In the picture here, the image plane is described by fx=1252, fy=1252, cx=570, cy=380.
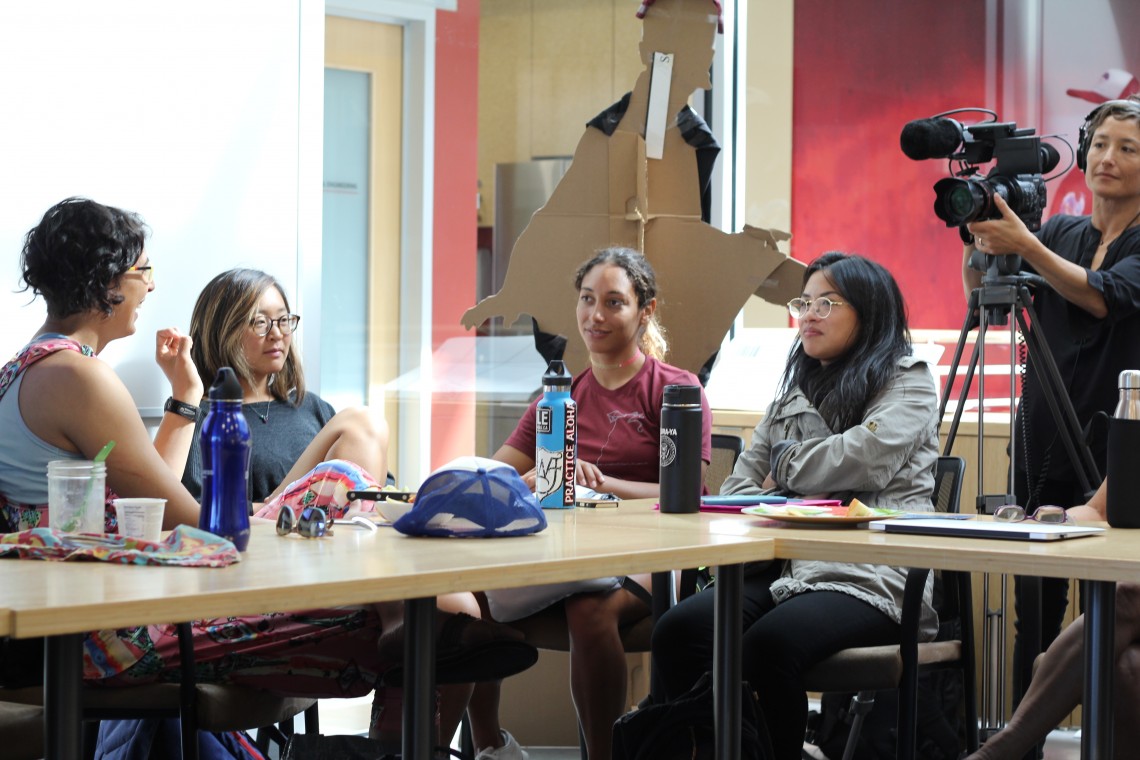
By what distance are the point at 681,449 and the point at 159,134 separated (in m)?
1.74

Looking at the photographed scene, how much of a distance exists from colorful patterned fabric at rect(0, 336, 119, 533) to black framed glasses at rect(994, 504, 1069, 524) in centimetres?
140

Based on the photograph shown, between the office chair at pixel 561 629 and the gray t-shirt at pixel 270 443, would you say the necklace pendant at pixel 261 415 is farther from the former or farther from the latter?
the office chair at pixel 561 629

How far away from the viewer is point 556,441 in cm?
211

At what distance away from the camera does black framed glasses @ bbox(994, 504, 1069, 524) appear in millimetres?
1936

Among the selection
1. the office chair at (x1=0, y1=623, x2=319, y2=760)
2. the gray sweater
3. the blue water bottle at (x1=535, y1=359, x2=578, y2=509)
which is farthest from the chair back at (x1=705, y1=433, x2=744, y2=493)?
the office chair at (x1=0, y1=623, x2=319, y2=760)

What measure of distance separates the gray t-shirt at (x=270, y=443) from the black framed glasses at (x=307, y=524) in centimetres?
117

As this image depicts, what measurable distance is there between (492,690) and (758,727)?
2.92ft

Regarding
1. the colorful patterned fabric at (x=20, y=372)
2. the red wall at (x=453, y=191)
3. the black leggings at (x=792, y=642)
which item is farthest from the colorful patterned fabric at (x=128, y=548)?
the red wall at (x=453, y=191)

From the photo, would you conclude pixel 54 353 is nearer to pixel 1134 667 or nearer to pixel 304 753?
pixel 304 753

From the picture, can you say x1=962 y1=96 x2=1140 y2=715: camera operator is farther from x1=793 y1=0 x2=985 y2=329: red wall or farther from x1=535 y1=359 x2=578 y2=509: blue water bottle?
x1=793 y1=0 x2=985 y2=329: red wall

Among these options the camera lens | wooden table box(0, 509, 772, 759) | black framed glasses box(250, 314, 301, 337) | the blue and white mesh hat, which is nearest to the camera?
wooden table box(0, 509, 772, 759)

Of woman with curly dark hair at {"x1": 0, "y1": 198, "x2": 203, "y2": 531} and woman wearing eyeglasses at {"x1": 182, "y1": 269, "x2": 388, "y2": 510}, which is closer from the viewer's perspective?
woman with curly dark hair at {"x1": 0, "y1": 198, "x2": 203, "y2": 531}

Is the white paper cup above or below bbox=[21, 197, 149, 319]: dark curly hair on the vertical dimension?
below

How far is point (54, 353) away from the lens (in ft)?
6.29
